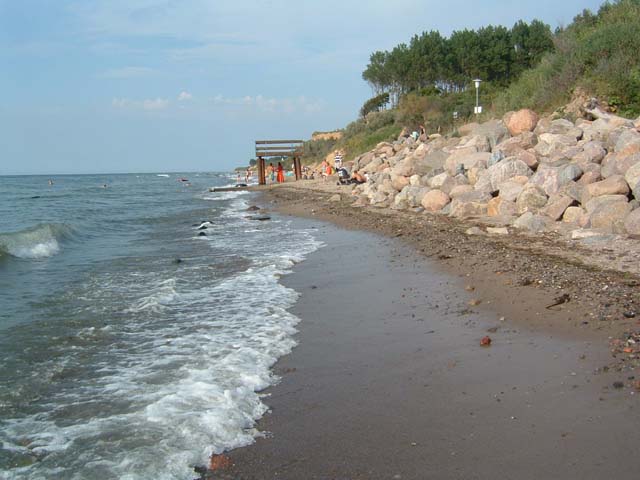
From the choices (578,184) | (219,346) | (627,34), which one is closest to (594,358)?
(219,346)

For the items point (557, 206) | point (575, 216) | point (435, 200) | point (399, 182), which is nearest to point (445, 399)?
point (575, 216)

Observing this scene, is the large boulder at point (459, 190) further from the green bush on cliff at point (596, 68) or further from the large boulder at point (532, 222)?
the green bush on cliff at point (596, 68)

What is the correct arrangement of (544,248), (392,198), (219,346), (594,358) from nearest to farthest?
(594,358), (219,346), (544,248), (392,198)

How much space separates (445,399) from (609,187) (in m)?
7.12

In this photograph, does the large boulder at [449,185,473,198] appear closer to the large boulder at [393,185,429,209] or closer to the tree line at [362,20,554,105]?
the large boulder at [393,185,429,209]

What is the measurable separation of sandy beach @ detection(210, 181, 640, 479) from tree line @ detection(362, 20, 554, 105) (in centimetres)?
4267

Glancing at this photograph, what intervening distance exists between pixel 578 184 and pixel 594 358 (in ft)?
22.3

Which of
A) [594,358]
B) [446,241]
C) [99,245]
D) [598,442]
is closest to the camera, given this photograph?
[598,442]

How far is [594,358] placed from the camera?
4.44 m

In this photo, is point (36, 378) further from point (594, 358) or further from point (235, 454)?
point (594, 358)

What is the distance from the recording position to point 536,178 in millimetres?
11320

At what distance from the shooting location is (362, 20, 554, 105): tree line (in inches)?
1855

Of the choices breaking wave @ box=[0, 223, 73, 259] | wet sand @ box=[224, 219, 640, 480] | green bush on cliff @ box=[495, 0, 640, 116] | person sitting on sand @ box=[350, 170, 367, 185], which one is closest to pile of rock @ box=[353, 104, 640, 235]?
green bush on cliff @ box=[495, 0, 640, 116]

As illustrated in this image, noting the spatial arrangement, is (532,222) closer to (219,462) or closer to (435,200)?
(435,200)
